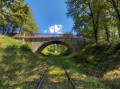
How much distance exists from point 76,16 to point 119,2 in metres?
5.22

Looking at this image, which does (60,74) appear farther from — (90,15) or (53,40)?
(53,40)

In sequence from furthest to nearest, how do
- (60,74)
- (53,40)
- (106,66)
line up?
1. (53,40)
2. (106,66)
3. (60,74)

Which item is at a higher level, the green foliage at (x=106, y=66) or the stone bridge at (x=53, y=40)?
the stone bridge at (x=53, y=40)

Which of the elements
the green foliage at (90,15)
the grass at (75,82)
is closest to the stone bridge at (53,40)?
the green foliage at (90,15)

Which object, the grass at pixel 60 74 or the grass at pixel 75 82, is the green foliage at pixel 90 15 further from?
the grass at pixel 75 82

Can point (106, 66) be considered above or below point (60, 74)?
above

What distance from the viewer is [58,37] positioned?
17094mm

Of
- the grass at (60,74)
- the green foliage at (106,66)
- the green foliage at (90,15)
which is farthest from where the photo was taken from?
the green foliage at (90,15)

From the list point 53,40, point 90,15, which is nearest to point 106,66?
point 90,15

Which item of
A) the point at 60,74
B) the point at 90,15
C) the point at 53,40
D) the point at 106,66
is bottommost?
the point at 60,74

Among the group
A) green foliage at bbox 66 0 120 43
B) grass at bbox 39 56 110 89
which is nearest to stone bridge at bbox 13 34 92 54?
green foliage at bbox 66 0 120 43

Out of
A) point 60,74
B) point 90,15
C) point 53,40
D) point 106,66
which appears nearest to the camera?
point 60,74

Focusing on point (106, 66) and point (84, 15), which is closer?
point (106, 66)

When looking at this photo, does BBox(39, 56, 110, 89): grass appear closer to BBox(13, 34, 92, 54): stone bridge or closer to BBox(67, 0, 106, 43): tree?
BBox(67, 0, 106, 43): tree
